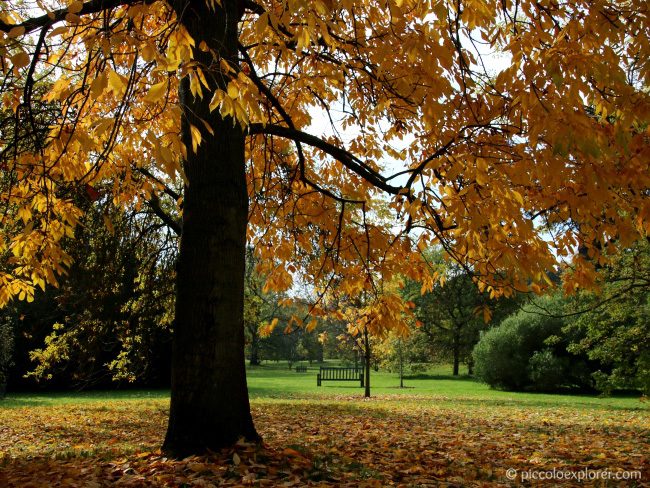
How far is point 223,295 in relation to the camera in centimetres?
455

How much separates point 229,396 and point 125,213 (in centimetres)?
766

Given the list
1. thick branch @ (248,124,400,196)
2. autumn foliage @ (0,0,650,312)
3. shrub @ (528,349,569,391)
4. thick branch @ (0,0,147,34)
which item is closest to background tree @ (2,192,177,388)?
autumn foliage @ (0,0,650,312)

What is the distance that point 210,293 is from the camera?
4504 millimetres

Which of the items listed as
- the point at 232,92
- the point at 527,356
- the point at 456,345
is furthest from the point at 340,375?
the point at 232,92

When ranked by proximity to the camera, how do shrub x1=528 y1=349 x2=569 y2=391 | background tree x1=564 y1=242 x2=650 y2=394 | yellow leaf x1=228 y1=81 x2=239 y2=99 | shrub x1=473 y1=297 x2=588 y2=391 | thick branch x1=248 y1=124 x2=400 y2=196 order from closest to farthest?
yellow leaf x1=228 y1=81 x2=239 y2=99, thick branch x1=248 y1=124 x2=400 y2=196, background tree x1=564 y1=242 x2=650 y2=394, shrub x1=528 y1=349 x2=569 y2=391, shrub x1=473 y1=297 x2=588 y2=391

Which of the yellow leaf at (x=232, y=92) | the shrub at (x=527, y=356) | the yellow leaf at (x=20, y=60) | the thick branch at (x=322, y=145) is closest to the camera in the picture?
the yellow leaf at (x=20, y=60)

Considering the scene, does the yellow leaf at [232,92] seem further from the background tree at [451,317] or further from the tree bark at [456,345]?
the tree bark at [456,345]

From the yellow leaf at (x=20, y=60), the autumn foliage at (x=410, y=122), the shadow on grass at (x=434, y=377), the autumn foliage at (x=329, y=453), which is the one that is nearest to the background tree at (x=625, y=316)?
the autumn foliage at (x=329, y=453)

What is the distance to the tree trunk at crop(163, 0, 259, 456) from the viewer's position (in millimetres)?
4414

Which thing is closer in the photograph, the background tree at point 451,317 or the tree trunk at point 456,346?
the background tree at point 451,317

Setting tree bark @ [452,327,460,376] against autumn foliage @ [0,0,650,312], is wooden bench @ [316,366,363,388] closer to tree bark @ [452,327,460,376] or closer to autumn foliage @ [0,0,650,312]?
tree bark @ [452,327,460,376]

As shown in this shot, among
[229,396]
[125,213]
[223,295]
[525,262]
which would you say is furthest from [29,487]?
[125,213]

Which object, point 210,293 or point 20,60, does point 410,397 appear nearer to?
point 210,293

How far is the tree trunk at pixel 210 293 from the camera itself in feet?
14.5
